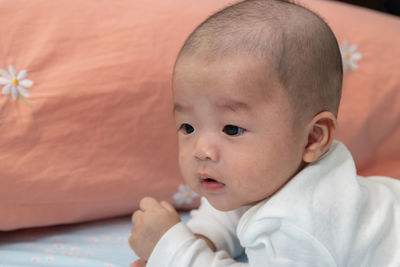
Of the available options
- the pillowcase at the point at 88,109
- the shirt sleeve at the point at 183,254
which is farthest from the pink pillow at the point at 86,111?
the shirt sleeve at the point at 183,254

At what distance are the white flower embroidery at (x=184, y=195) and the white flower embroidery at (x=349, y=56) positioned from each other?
507 millimetres

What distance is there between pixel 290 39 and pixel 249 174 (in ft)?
0.72

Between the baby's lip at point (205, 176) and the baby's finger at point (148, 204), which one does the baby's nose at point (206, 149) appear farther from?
the baby's finger at point (148, 204)

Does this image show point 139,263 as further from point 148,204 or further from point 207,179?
point 207,179

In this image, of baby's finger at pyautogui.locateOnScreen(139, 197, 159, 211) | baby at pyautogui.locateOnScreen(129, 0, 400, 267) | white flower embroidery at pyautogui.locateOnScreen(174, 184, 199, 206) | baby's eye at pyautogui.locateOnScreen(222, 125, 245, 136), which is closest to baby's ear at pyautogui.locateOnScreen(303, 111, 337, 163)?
baby at pyautogui.locateOnScreen(129, 0, 400, 267)

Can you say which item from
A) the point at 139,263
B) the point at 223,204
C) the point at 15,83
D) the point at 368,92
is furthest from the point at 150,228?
the point at 368,92

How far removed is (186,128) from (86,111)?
32 centimetres

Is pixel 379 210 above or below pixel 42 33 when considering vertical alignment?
below

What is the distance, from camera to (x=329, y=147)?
2.71ft

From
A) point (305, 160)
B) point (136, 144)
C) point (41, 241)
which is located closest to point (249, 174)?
point (305, 160)

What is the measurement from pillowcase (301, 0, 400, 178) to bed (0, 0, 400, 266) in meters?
0.04

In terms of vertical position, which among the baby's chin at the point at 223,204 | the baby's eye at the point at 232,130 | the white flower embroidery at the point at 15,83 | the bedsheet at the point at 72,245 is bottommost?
the bedsheet at the point at 72,245

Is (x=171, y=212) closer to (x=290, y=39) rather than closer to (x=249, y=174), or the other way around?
(x=249, y=174)

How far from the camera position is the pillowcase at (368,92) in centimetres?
123
